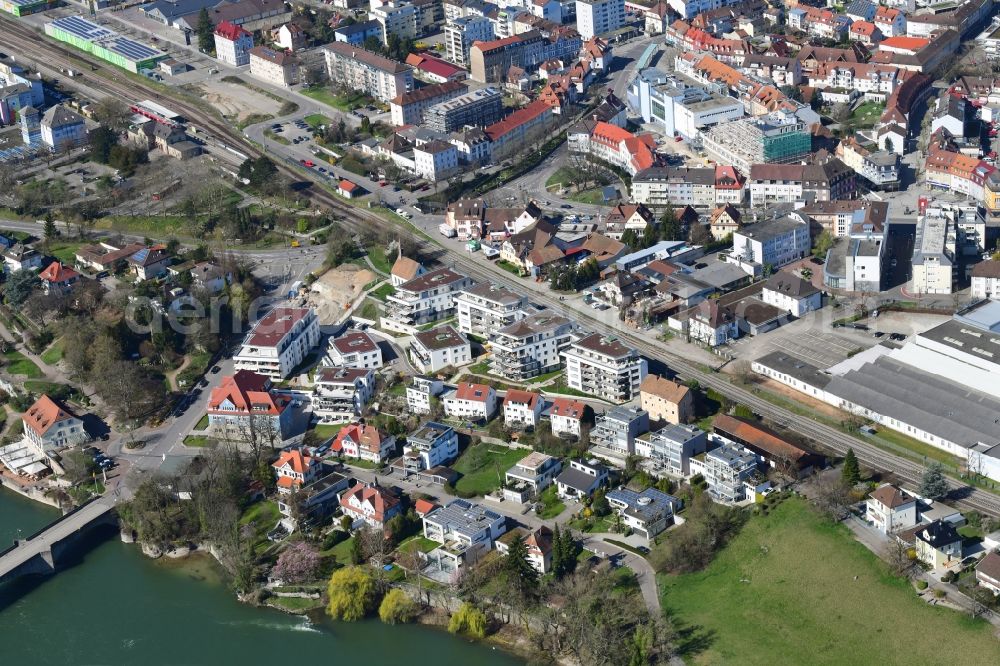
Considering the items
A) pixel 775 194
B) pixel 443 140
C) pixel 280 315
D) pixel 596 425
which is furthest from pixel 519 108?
pixel 596 425

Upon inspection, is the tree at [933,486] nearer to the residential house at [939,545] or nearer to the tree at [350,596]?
the residential house at [939,545]

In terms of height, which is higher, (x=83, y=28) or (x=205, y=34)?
(x=205, y=34)

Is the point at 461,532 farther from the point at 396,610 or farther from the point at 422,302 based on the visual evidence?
the point at 422,302

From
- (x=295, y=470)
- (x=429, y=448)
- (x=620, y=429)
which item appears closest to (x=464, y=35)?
(x=429, y=448)

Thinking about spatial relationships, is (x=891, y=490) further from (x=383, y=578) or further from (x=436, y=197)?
(x=436, y=197)

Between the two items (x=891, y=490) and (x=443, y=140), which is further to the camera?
(x=443, y=140)

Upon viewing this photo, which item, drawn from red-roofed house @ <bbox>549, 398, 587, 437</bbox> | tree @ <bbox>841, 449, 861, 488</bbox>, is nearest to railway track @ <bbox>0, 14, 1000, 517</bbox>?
tree @ <bbox>841, 449, 861, 488</bbox>
